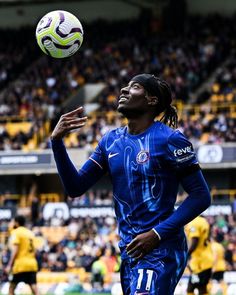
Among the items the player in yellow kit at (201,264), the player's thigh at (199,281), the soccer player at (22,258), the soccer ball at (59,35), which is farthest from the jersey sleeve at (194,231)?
the soccer ball at (59,35)

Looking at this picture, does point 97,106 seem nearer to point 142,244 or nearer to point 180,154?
→ point 180,154

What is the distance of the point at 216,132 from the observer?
2806 cm

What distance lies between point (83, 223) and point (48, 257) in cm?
199

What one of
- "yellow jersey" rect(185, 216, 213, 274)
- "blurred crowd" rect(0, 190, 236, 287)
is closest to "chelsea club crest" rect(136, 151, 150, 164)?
"yellow jersey" rect(185, 216, 213, 274)

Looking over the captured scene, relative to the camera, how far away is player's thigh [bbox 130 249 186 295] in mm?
5309

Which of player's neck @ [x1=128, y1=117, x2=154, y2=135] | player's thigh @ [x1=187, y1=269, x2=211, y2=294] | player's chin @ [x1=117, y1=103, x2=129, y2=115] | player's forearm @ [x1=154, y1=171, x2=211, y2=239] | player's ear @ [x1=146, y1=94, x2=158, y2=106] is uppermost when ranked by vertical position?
player's ear @ [x1=146, y1=94, x2=158, y2=106]

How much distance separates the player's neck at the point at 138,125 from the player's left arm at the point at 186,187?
260 millimetres

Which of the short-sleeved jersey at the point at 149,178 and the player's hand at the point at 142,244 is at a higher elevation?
the short-sleeved jersey at the point at 149,178

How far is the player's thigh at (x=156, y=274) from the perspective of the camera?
17.4 ft

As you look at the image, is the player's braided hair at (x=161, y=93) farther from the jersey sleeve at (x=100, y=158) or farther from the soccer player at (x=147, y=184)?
the jersey sleeve at (x=100, y=158)

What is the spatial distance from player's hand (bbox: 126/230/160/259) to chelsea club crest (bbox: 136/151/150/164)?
470 millimetres

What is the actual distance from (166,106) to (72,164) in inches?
29.0

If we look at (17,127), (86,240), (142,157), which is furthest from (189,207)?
(17,127)

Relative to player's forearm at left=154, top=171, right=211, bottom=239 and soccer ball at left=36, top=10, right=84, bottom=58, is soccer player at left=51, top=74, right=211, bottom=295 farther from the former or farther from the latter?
soccer ball at left=36, top=10, right=84, bottom=58
